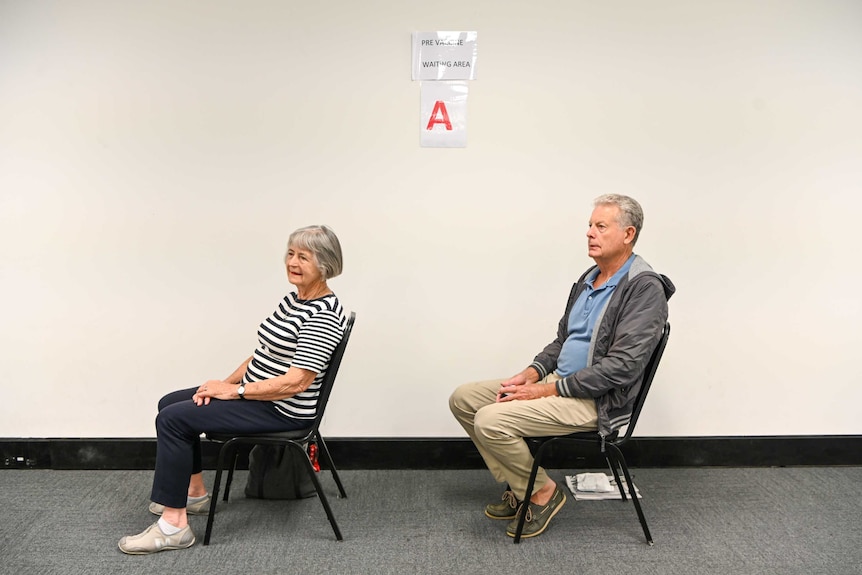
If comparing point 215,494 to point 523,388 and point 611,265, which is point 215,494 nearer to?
point 523,388

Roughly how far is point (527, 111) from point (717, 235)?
1.01 metres

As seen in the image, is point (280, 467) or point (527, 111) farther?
point (527, 111)

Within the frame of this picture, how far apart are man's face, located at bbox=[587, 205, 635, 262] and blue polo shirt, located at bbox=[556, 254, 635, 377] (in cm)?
8

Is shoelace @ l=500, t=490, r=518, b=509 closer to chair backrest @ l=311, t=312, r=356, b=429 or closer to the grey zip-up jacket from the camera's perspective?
the grey zip-up jacket

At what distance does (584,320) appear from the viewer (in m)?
2.65

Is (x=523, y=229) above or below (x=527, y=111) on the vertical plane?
below

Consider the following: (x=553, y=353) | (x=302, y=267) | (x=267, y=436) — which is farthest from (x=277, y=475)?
(x=553, y=353)

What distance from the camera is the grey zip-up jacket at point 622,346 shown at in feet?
7.98

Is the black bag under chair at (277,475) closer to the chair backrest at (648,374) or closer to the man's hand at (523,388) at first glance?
the man's hand at (523,388)

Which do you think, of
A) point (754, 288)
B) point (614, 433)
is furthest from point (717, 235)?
point (614, 433)

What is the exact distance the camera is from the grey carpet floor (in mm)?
2389

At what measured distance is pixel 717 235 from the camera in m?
3.21

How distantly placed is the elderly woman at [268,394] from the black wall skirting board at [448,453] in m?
0.74

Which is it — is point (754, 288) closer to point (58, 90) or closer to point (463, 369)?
point (463, 369)
